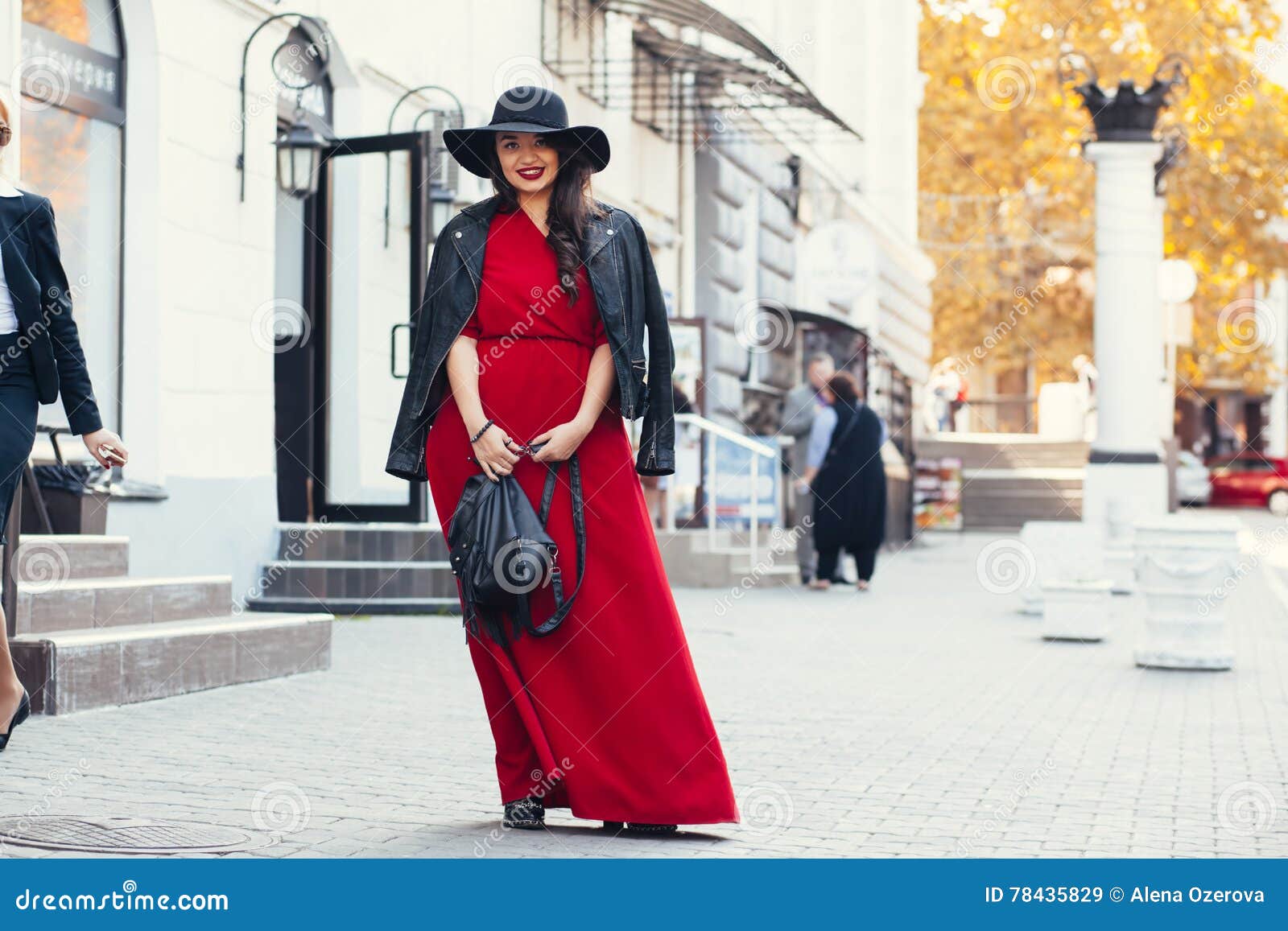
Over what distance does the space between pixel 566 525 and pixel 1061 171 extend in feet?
108

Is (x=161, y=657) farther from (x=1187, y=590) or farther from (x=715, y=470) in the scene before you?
(x=715, y=470)

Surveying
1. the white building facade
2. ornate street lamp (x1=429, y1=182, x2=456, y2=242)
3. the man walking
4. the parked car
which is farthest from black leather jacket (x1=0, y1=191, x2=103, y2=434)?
the parked car

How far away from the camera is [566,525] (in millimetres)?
4883

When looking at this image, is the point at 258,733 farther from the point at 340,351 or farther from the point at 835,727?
the point at 340,351

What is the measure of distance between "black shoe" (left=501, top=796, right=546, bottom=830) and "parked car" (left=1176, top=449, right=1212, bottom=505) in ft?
126

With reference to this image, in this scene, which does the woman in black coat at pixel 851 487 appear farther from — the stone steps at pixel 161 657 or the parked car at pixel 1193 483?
the parked car at pixel 1193 483

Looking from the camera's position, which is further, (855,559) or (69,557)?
(855,559)

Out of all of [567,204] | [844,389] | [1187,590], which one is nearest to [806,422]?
[844,389]

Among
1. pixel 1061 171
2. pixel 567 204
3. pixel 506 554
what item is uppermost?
pixel 1061 171

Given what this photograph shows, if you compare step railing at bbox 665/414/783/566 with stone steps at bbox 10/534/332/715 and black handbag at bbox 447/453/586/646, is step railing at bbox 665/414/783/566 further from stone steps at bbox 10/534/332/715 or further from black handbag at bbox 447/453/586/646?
black handbag at bbox 447/453/586/646

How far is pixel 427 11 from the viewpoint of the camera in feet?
48.9

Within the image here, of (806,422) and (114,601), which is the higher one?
(806,422)

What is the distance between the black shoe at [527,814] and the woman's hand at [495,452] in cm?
83
